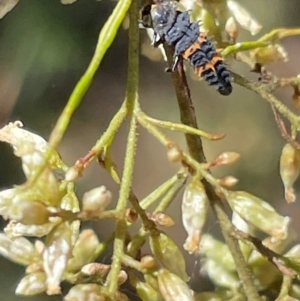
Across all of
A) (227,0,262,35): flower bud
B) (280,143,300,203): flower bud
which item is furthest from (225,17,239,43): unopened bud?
(280,143,300,203): flower bud

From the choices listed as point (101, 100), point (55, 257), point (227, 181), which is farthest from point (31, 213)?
point (101, 100)

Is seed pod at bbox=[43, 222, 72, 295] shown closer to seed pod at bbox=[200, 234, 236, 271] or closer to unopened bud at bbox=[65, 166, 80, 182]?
unopened bud at bbox=[65, 166, 80, 182]

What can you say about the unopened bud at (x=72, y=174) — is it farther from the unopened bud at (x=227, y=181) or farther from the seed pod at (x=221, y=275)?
the seed pod at (x=221, y=275)

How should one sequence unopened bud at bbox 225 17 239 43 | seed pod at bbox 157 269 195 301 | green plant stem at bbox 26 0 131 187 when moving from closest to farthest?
green plant stem at bbox 26 0 131 187
seed pod at bbox 157 269 195 301
unopened bud at bbox 225 17 239 43

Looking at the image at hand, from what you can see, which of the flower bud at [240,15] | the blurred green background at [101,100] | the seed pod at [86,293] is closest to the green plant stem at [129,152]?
the seed pod at [86,293]

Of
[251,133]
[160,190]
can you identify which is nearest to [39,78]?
[251,133]

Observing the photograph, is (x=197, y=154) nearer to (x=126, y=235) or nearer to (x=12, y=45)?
(x=126, y=235)
